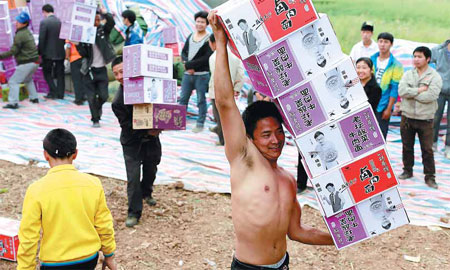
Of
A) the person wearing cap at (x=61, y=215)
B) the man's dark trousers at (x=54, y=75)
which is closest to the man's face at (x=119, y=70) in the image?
the person wearing cap at (x=61, y=215)

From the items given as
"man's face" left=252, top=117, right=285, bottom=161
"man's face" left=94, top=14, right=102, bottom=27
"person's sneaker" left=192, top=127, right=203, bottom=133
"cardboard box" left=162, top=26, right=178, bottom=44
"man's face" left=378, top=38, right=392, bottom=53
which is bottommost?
"person's sneaker" left=192, top=127, right=203, bottom=133

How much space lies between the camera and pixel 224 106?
2469 mm

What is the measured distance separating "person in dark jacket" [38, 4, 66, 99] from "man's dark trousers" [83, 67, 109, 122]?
2086 millimetres

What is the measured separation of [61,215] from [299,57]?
5.44 feet

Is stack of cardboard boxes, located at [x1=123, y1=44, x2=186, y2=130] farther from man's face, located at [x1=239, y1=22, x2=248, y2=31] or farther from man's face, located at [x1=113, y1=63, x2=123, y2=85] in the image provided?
man's face, located at [x1=239, y1=22, x2=248, y2=31]

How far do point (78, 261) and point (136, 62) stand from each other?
2186 mm

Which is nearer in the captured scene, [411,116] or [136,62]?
[136,62]

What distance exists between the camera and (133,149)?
4875mm

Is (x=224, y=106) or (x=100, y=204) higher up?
(x=224, y=106)

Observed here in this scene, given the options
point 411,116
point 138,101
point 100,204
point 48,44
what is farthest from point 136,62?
point 48,44

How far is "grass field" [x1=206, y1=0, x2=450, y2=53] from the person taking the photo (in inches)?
382

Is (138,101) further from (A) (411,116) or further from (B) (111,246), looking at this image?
(A) (411,116)

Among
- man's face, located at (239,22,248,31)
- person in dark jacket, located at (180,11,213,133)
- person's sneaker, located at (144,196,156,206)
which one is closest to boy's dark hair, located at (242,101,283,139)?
man's face, located at (239,22,248,31)

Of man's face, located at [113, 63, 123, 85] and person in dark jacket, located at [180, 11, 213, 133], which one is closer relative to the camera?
man's face, located at [113, 63, 123, 85]
